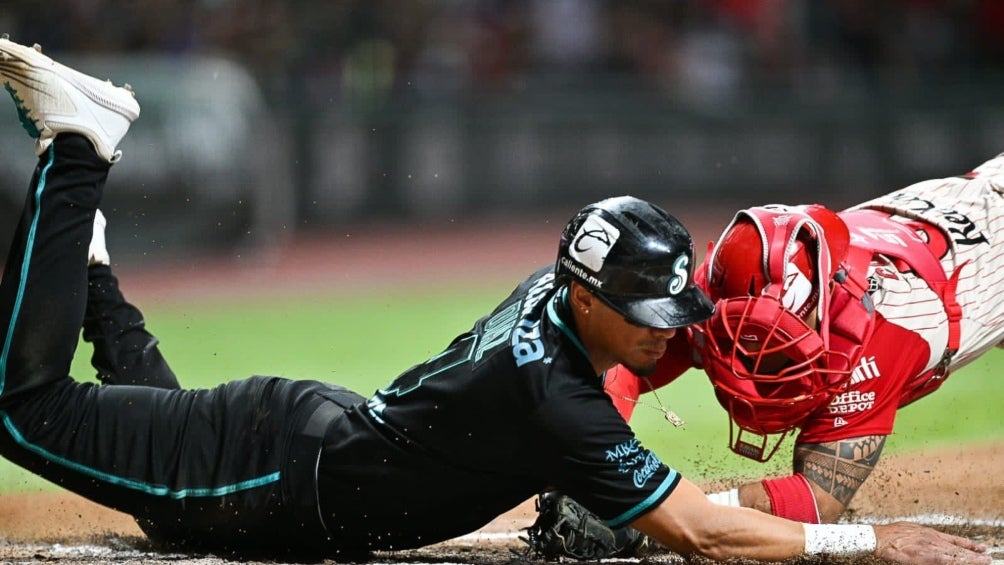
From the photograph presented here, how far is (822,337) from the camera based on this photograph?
4.65 m

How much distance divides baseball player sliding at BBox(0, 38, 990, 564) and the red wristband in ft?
0.99

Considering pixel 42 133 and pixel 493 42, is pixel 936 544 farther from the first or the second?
pixel 493 42

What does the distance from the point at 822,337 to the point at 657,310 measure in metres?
0.86

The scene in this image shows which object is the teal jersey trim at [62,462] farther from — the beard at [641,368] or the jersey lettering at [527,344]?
the beard at [641,368]

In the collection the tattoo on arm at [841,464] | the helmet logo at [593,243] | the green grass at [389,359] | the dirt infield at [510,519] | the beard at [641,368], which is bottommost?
the green grass at [389,359]

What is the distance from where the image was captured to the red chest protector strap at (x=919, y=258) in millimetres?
5195

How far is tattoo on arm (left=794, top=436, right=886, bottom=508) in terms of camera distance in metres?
4.75

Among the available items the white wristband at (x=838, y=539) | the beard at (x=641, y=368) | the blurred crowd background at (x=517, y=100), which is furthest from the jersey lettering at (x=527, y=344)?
the blurred crowd background at (x=517, y=100)

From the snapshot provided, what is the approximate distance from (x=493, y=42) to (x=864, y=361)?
13.6 m

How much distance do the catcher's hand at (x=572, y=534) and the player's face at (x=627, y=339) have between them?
933mm

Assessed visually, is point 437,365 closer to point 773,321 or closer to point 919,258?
point 773,321

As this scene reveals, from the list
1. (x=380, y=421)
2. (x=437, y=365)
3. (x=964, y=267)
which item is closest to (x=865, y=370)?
(x=964, y=267)

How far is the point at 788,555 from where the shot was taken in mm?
4270

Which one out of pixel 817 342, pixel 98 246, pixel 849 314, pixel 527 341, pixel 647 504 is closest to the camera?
pixel 647 504
